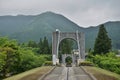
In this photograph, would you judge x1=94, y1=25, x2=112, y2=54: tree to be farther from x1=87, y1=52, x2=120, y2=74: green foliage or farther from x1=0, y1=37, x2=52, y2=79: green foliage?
x1=0, y1=37, x2=52, y2=79: green foliage

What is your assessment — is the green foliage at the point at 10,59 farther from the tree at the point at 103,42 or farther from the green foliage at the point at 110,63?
the tree at the point at 103,42

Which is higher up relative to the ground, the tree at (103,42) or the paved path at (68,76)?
the tree at (103,42)

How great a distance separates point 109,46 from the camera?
71.6 metres

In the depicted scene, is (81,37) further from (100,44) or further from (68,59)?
(68,59)

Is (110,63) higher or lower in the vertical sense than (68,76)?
higher

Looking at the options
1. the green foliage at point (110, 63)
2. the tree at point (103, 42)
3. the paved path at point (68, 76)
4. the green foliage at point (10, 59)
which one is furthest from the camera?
the tree at point (103, 42)

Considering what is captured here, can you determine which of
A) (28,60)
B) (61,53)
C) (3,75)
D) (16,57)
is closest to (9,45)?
(16,57)

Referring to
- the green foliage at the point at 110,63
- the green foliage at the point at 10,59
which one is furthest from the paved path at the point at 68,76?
the green foliage at the point at 10,59

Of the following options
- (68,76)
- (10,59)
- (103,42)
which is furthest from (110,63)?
(103,42)

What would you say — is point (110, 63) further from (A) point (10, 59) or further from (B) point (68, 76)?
(A) point (10, 59)

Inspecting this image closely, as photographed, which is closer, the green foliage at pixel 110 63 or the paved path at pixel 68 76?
the paved path at pixel 68 76

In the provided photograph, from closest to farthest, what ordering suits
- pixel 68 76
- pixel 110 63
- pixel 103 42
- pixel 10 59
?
pixel 68 76
pixel 10 59
pixel 110 63
pixel 103 42

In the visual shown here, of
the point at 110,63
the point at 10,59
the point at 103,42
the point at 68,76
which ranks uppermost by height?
the point at 103,42

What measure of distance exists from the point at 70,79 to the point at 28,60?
26.7m
